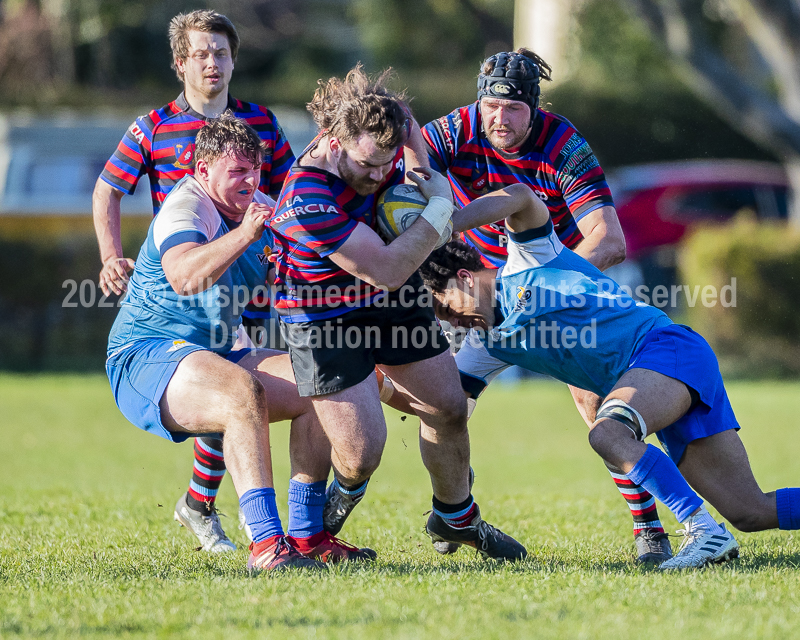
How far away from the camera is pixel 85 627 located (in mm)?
3326

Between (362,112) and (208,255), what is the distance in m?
0.86

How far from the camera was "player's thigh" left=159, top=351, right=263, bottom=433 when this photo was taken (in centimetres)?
422

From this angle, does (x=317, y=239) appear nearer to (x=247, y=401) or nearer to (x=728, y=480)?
(x=247, y=401)

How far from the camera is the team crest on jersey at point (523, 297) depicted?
14.7 feet

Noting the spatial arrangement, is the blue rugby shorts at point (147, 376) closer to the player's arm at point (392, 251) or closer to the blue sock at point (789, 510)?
the player's arm at point (392, 251)

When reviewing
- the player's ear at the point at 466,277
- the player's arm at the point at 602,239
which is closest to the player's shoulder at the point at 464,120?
the player's arm at the point at 602,239

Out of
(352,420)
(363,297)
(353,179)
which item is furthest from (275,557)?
(353,179)

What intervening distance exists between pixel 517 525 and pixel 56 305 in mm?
12192

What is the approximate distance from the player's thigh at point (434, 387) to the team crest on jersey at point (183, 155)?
164 centimetres

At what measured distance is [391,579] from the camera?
4062 mm

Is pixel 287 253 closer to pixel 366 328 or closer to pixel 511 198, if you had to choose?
pixel 366 328

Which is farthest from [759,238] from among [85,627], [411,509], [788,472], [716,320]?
[85,627]

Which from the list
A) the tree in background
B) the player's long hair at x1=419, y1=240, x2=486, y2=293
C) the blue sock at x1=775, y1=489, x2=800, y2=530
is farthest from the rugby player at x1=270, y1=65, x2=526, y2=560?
the tree in background

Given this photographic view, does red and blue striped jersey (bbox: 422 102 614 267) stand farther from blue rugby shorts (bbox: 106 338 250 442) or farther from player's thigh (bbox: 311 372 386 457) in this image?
blue rugby shorts (bbox: 106 338 250 442)
